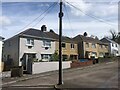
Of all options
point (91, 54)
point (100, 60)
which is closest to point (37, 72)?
point (100, 60)

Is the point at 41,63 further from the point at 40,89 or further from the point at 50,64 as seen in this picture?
the point at 40,89

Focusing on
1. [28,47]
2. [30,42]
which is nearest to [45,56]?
[30,42]

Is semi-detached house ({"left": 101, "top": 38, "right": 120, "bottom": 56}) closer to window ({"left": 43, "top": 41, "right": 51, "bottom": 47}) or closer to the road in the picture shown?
window ({"left": 43, "top": 41, "right": 51, "bottom": 47})

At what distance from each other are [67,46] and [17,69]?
83.0 feet

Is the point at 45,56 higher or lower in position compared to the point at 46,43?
lower

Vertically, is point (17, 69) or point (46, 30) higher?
point (46, 30)

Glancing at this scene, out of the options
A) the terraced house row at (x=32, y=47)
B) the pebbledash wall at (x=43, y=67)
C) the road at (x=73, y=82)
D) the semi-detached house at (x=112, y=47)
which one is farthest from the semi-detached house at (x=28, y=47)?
the semi-detached house at (x=112, y=47)

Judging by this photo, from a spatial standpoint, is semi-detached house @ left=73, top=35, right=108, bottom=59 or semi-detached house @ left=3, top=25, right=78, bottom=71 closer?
semi-detached house @ left=3, top=25, right=78, bottom=71

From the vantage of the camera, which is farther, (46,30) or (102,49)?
(102,49)

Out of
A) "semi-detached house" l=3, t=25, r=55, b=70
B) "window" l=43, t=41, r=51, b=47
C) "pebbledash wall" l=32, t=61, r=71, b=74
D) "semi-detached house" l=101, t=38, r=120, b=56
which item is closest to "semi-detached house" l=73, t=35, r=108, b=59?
"semi-detached house" l=101, t=38, r=120, b=56

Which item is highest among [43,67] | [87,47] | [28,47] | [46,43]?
[46,43]

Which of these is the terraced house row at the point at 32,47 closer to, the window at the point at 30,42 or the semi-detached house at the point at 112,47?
the window at the point at 30,42

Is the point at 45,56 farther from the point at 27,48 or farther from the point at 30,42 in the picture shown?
the point at 27,48

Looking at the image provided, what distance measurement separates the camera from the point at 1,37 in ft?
109
